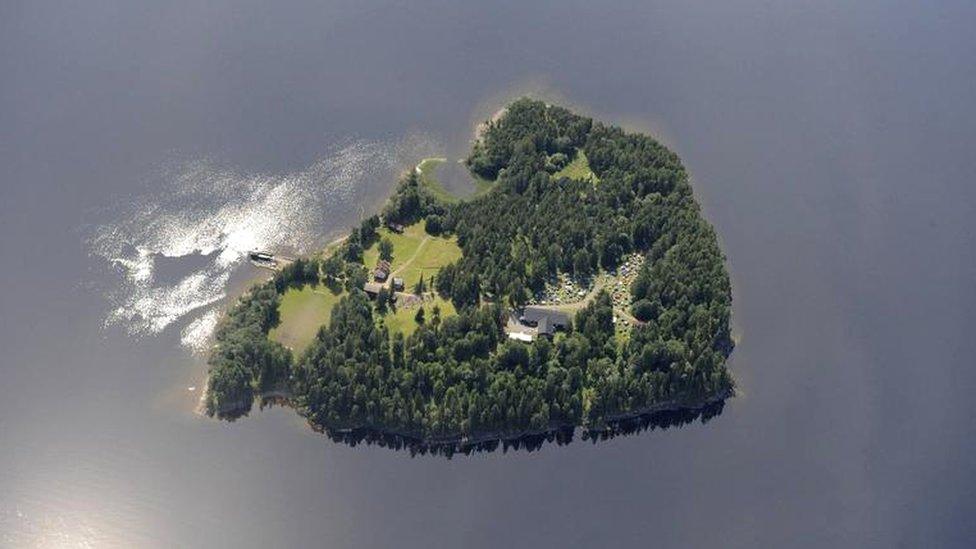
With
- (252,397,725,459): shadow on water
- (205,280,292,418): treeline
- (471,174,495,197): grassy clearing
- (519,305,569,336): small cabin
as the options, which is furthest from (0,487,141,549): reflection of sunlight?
(471,174,495,197): grassy clearing

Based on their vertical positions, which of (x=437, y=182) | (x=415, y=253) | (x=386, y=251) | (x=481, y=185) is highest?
(x=437, y=182)

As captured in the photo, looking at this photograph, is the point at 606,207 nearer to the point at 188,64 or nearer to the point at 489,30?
the point at 489,30

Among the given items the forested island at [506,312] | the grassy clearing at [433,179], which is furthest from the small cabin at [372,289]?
the grassy clearing at [433,179]

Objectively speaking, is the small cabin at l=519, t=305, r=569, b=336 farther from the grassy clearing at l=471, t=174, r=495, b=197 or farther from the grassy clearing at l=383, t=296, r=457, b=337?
the grassy clearing at l=471, t=174, r=495, b=197

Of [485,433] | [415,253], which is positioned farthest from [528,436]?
[415,253]

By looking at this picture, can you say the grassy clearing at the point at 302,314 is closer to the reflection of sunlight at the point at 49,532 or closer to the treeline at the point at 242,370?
the treeline at the point at 242,370

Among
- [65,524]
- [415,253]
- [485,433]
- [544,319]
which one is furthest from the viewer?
[415,253]

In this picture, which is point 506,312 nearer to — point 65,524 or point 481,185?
point 481,185
